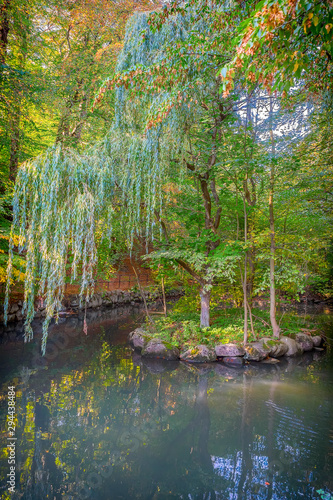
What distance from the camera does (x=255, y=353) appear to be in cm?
705

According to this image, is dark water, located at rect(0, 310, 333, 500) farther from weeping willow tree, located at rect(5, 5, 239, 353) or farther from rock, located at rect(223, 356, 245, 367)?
weeping willow tree, located at rect(5, 5, 239, 353)

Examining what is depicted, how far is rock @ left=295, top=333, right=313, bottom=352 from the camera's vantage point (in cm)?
805

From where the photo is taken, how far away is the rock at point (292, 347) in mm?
7594

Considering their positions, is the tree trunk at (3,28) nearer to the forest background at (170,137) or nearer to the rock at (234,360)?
the forest background at (170,137)

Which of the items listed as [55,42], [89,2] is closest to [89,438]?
[89,2]

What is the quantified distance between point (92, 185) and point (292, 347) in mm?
6609

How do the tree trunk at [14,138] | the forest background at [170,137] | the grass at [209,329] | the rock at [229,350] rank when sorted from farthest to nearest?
the grass at [209,329] → the tree trunk at [14,138] → the rock at [229,350] → the forest background at [170,137]

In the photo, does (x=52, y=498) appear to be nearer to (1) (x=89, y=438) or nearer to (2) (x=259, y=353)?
(1) (x=89, y=438)

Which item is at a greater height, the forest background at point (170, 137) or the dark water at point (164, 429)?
the forest background at point (170, 137)

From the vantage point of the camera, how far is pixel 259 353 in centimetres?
707

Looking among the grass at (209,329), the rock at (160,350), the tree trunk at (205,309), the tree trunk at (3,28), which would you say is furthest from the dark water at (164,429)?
the tree trunk at (3,28)

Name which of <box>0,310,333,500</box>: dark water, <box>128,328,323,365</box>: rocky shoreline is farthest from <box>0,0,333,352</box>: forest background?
<box>0,310,333,500</box>: dark water

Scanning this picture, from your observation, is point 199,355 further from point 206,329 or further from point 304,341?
point 304,341

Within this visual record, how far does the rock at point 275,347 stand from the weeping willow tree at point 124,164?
9.00 feet
